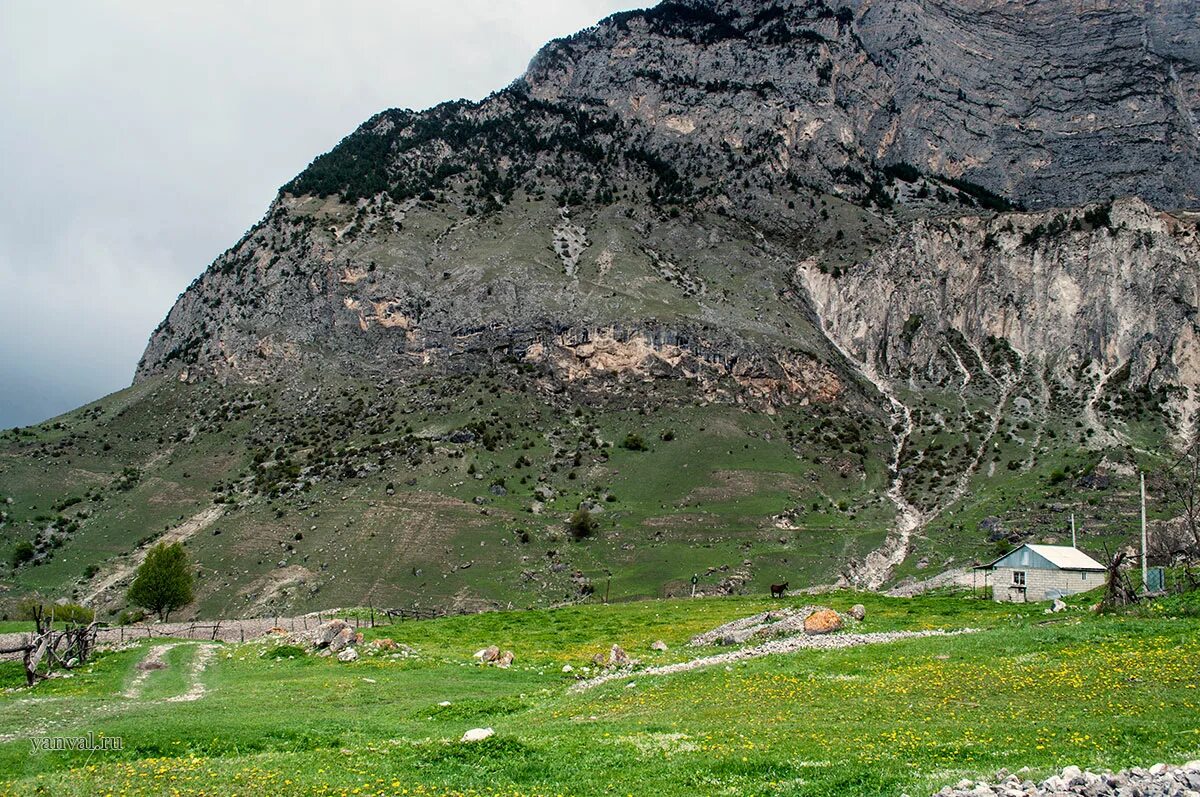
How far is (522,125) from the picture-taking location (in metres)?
173

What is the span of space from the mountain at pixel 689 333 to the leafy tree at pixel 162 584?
722cm

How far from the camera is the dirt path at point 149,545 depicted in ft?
248

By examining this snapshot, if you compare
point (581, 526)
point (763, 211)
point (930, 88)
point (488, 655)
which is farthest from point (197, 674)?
point (930, 88)

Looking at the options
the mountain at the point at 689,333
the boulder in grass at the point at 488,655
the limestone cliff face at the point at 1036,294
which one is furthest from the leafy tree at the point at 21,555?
the limestone cliff face at the point at 1036,294

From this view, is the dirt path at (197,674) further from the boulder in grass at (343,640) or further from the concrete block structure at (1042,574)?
the concrete block structure at (1042,574)

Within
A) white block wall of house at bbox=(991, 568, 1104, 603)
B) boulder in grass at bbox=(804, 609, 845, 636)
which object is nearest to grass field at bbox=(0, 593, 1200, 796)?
boulder in grass at bbox=(804, 609, 845, 636)

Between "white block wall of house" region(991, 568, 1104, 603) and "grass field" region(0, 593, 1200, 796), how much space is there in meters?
23.7

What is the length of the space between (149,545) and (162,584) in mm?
26521

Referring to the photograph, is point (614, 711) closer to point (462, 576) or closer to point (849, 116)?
point (462, 576)

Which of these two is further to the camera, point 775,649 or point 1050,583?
point 1050,583

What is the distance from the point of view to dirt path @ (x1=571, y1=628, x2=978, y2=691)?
24.7 m

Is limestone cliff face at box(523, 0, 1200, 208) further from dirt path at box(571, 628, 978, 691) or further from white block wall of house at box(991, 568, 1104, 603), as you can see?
dirt path at box(571, 628, 978, 691)

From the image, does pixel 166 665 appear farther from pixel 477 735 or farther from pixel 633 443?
pixel 633 443

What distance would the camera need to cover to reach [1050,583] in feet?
173
